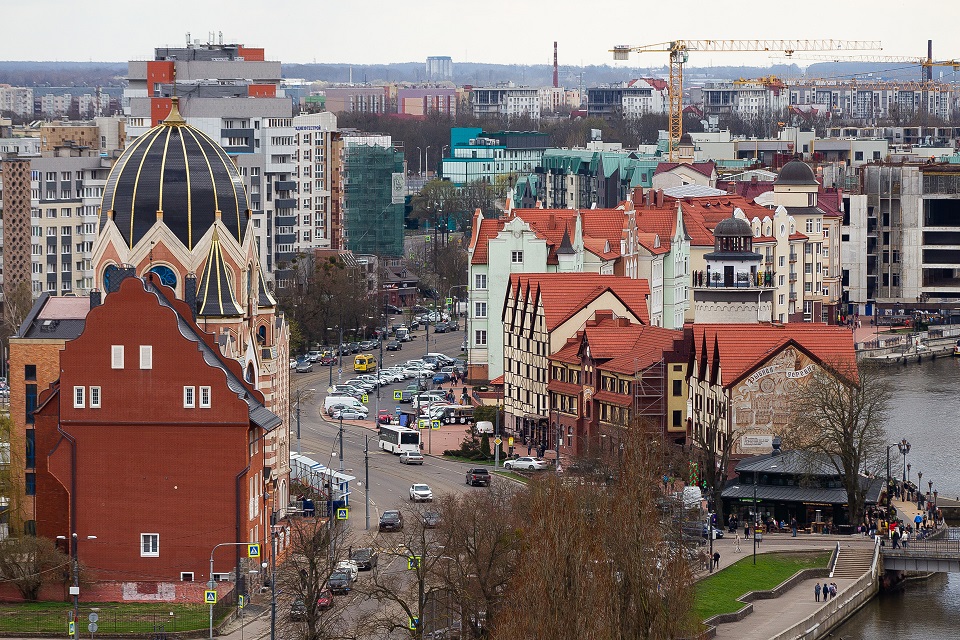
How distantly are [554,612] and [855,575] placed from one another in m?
26.2

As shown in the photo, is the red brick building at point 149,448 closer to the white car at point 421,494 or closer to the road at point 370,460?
the road at point 370,460

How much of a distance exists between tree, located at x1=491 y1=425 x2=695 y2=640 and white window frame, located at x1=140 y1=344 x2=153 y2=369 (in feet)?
48.4

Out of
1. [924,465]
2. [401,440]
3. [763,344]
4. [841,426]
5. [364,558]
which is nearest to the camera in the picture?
[364,558]

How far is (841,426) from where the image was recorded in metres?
100

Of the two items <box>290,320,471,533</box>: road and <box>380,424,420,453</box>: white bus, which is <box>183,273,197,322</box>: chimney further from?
<box>380,424,420,453</box>: white bus

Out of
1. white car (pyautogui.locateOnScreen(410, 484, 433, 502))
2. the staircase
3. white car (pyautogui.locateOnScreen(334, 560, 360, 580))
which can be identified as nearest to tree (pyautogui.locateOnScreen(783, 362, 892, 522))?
the staircase

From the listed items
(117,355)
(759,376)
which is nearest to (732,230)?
(759,376)

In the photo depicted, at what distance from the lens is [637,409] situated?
112 metres

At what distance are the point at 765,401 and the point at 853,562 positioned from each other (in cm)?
1449

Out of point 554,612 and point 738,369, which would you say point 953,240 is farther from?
point 554,612

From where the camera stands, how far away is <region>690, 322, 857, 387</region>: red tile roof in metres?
Answer: 106

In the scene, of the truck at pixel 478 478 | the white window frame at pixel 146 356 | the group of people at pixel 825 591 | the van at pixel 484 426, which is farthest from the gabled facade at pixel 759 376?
the white window frame at pixel 146 356

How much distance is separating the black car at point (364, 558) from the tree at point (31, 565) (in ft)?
34.8

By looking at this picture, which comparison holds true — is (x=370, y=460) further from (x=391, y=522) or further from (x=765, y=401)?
(x=765, y=401)
